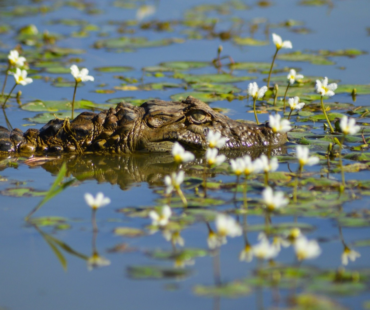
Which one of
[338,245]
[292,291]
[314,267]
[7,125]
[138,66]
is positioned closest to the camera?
[292,291]

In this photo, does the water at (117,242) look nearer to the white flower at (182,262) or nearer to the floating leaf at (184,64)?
the white flower at (182,262)

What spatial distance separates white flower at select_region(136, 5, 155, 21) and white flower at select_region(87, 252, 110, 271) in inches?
481

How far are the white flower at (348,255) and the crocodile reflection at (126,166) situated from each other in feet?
6.65

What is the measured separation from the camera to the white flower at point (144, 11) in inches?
615

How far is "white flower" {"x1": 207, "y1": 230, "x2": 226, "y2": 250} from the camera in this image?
3.92 m

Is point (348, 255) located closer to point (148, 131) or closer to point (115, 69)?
point (148, 131)

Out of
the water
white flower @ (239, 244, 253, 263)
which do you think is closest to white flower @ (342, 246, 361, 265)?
the water

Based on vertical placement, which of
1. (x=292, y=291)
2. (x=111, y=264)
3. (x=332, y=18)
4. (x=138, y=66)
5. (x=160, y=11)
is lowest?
(x=292, y=291)

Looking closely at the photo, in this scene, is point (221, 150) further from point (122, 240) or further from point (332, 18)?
point (332, 18)

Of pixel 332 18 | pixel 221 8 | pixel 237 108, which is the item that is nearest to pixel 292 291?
pixel 237 108

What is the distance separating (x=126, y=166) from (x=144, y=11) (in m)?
10.9

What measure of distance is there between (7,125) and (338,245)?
5.32 m

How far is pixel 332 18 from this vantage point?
13.8m

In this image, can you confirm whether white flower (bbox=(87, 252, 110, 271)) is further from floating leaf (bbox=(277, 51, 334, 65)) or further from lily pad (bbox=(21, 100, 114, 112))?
floating leaf (bbox=(277, 51, 334, 65))
